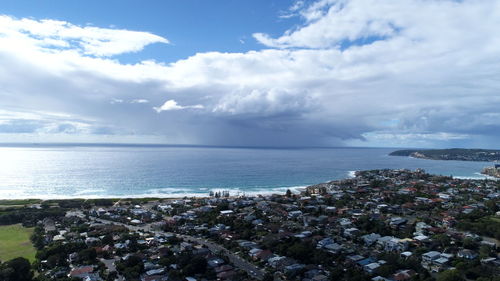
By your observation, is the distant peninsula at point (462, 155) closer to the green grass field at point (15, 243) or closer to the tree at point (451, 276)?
the tree at point (451, 276)

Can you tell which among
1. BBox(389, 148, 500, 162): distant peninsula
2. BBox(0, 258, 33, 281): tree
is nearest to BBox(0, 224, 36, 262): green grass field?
BBox(0, 258, 33, 281): tree

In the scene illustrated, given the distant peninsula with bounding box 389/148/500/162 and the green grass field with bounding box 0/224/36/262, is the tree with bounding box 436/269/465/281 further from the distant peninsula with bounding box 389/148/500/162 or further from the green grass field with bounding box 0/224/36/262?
the distant peninsula with bounding box 389/148/500/162

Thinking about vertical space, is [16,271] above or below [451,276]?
below

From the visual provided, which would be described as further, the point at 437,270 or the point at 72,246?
the point at 72,246

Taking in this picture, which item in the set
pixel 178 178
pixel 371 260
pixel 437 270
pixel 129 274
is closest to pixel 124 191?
pixel 178 178

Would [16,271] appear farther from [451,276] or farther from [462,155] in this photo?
[462,155]

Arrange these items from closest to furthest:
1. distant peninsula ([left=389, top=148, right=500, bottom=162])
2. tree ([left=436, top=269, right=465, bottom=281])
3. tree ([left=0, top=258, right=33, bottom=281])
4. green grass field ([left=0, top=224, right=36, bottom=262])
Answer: tree ([left=436, top=269, right=465, bottom=281]) < tree ([left=0, top=258, right=33, bottom=281]) < green grass field ([left=0, top=224, right=36, bottom=262]) < distant peninsula ([left=389, top=148, right=500, bottom=162])

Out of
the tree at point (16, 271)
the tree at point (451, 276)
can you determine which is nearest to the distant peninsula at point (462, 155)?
the tree at point (451, 276)

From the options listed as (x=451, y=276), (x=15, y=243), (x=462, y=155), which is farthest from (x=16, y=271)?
(x=462, y=155)

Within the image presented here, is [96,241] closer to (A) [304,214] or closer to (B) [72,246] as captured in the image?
(B) [72,246]
